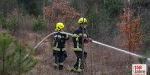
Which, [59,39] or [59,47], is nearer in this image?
[59,39]

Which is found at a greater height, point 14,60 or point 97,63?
point 14,60

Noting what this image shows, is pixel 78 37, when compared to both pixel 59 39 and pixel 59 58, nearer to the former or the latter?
pixel 59 39

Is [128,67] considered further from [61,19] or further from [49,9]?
[49,9]

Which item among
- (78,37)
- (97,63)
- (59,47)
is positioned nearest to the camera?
(78,37)

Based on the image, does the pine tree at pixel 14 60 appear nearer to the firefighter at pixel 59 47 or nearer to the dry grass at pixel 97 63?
the dry grass at pixel 97 63

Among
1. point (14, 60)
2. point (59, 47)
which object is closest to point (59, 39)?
point (59, 47)

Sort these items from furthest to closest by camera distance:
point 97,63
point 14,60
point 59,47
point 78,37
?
point 97,63, point 59,47, point 78,37, point 14,60

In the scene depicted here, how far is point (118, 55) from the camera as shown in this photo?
37.6 ft

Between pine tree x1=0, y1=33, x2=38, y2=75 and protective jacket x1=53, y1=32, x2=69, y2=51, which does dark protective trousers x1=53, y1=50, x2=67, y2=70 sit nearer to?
protective jacket x1=53, y1=32, x2=69, y2=51

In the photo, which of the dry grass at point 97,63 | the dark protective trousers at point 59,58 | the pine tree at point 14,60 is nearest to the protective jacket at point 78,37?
the dry grass at point 97,63

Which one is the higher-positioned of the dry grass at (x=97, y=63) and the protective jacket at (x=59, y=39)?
the protective jacket at (x=59, y=39)

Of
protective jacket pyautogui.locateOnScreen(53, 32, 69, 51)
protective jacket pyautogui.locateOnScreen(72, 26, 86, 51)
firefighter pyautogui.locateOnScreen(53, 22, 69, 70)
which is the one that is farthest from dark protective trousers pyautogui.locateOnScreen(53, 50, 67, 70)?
protective jacket pyautogui.locateOnScreen(72, 26, 86, 51)

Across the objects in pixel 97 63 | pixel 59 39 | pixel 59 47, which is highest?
pixel 59 39

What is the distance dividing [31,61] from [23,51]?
0.35 m
